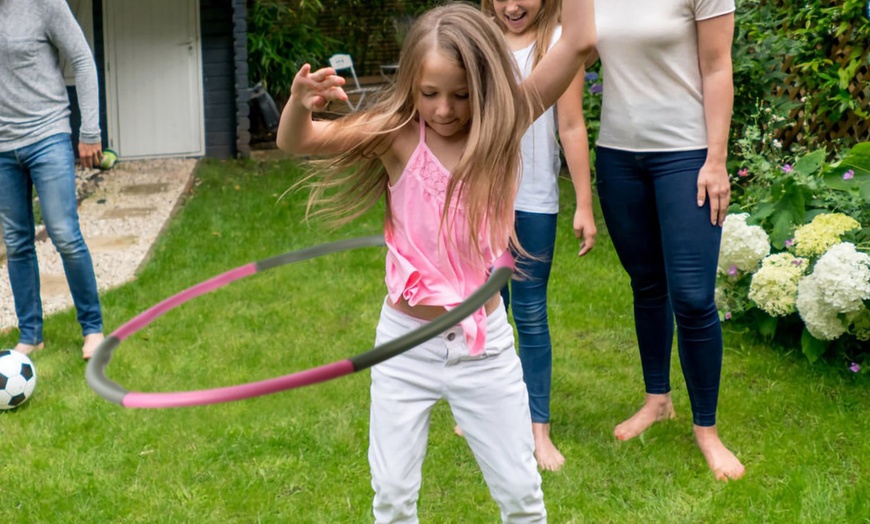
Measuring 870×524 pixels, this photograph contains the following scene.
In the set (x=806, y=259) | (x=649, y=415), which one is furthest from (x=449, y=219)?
(x=806, y=259)

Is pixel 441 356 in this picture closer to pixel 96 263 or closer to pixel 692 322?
pixel 692 322

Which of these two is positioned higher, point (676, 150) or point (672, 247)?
point (676, 150)

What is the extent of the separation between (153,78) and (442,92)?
862 centimetres

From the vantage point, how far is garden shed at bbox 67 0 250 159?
1029cm

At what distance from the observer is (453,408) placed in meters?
2.46

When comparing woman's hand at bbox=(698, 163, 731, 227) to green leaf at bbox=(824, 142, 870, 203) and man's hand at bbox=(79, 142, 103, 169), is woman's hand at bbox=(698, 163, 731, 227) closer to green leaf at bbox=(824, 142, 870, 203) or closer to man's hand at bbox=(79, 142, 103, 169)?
green leaf at bbox=(824, 142, 870, 203)

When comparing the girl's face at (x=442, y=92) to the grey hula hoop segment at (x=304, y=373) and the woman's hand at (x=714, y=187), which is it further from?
the woman's hand at (x=714, y=187)

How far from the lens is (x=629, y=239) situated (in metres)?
3.38

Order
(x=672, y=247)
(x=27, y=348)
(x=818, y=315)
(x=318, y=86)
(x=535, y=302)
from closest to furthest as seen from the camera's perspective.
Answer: (x=318, y=86), (x=672, y=247), (x=535, y=302), (x=818, y=315), (x=27, y=348)

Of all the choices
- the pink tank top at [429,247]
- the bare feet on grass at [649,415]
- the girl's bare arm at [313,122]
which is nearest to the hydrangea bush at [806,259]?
the bare feet on grass at [649,415]

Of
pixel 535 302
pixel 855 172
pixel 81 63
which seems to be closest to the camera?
pixel 535 302

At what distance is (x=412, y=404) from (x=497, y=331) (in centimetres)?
25

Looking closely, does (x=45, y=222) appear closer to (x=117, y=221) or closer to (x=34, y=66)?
(x=34, y=66)

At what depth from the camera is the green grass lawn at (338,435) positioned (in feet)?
10.7
